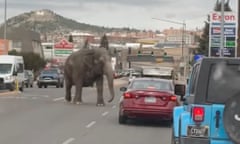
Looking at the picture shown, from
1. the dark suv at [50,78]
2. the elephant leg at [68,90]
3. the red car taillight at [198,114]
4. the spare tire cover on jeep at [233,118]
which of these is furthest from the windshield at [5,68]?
the spare tire cover on jeep at [233,118]

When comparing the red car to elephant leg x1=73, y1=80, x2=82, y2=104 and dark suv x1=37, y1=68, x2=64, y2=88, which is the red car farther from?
dark suv x1=37, y1=68, x2=64, y2=88

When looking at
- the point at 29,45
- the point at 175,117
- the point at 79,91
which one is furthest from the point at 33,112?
the point at 29,45

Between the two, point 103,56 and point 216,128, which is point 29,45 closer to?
point 103,56

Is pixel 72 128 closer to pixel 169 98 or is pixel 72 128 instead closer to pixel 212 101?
pixel 169 98

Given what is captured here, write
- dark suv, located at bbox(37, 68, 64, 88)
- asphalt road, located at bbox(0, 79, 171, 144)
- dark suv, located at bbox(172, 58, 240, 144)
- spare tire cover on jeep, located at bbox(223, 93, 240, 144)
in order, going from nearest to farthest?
Result: 1. spare tire cover on jeep, located at bbox(223, 93, 240, 144)
2. dark suv, located at bbox(172, 58, 240, 144)
3. asphalt road, located at bbox(0, 79, 171, 144)
4. dark suv, located at bbox(37, 68, 64, 88)

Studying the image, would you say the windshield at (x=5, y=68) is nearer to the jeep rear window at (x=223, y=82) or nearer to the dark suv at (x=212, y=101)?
the dark suv at (x=212, y=101)

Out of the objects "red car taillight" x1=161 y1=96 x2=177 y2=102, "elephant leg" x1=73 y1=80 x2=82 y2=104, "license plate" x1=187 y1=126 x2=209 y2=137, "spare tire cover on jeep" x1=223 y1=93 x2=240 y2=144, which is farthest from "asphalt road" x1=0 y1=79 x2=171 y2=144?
"spare tire cover on jeep" x1=223 y1=93 x2=240 y2=144

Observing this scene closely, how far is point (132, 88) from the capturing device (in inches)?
776

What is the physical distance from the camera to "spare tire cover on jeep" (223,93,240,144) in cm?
806

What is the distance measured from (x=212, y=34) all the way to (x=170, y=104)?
20558 mm

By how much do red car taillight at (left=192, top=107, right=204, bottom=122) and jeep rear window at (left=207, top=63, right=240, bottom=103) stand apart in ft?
0.60

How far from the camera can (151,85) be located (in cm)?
1989

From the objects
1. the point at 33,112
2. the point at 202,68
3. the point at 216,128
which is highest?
the point at 202,68

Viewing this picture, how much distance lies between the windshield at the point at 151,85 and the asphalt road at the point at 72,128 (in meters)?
1.22
